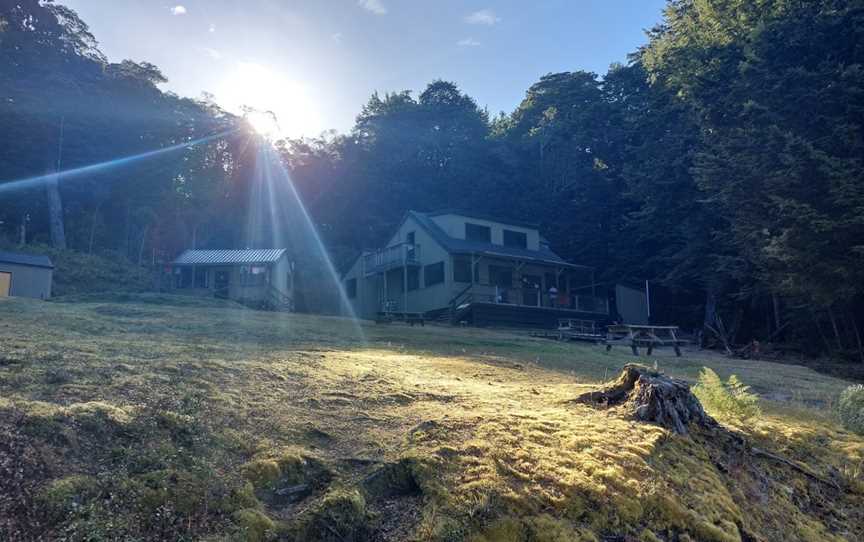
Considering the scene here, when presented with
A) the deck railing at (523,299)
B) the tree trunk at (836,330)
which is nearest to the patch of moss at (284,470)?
the deck railing at (523,299)

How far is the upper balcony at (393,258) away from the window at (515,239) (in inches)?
246

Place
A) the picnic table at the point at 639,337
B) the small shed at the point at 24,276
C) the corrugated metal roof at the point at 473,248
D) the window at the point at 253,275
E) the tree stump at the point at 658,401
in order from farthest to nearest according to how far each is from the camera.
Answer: the window at the point at 253,275 → the corrugated metal roof at the point at 473,248 → the small shed at the point at 24,276 → the picnic table at the point at 639,337 → the tree stump at the point at 658,401

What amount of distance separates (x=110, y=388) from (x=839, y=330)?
32.3m

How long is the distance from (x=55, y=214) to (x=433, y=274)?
2706 centimetres

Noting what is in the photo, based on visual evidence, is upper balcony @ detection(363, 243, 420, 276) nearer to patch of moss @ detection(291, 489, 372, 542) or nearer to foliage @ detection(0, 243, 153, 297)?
foliage @ detection(0, 243, 153, 297)

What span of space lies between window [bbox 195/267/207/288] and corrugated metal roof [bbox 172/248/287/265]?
0.66 m

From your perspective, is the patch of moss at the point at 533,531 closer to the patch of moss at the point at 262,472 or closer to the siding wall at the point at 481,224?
the patch of moss at the point at 262,472

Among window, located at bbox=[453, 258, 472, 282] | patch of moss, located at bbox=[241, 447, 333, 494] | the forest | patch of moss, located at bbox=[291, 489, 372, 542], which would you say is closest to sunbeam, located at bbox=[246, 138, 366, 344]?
the forest

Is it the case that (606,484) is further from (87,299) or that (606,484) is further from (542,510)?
(87,299)

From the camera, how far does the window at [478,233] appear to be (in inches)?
1463

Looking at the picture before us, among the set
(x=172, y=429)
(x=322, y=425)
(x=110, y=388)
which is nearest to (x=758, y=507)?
(x=322, y=425)

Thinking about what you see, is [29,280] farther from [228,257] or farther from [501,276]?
[501,276]

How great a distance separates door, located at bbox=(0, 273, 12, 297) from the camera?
1031 inches

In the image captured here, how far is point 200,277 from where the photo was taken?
40562mm
